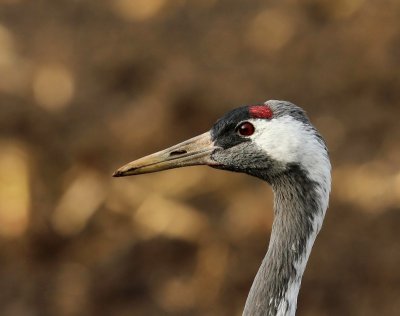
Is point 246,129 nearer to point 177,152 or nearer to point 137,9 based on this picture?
point 177,152

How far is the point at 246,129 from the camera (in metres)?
5.15

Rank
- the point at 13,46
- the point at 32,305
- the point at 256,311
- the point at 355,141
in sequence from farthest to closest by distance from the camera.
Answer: the point at 13,46
the point at 355,141
the point at 32,305
the point at 256,311

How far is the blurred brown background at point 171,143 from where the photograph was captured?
365 inches

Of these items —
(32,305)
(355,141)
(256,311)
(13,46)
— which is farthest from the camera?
(13,46)

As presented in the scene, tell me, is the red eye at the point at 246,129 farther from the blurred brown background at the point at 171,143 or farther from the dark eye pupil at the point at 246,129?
the blurred brown background at the point at 171,143

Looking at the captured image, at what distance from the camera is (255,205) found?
9609mm

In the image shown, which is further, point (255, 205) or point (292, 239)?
point (255, 205)

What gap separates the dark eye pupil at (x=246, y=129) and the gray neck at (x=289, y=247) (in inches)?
11.5

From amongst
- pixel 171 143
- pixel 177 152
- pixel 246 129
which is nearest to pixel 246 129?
pixel 246 129

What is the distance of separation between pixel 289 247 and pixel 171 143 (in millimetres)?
5140

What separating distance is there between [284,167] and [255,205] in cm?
458

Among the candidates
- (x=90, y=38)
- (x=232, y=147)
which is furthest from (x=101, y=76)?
(x=232, y=147)

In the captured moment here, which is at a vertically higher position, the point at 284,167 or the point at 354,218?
the point at 354,218

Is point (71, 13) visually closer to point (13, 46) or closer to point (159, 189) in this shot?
point (13, 46)
